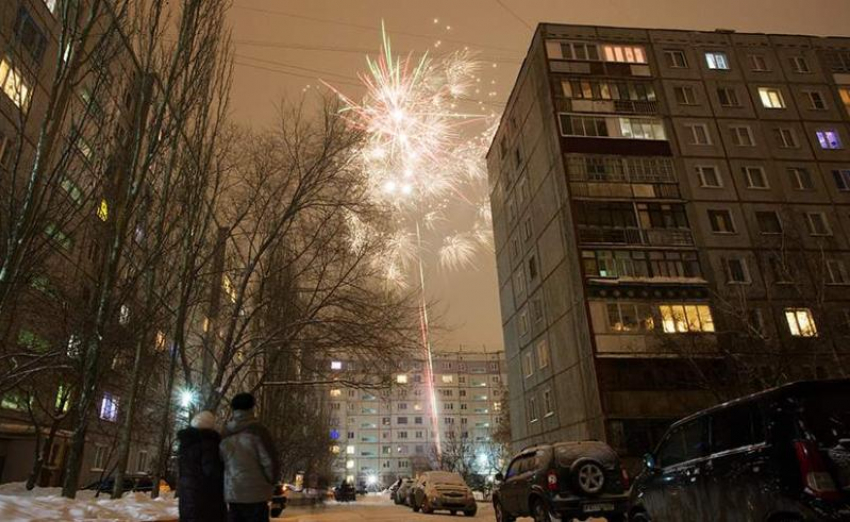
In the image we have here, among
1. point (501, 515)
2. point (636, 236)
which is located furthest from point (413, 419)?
point (501, 515)

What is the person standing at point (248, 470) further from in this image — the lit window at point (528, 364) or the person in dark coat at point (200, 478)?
the lit window at point (528, 364)

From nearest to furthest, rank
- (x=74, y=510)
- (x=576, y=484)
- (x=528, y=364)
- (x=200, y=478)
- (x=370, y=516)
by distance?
1. (x=200, y=478)
2. (x=74, y=510)
3. (x=576, y=484)
4. (x=370, y=516)
5. (x=528, y=364)

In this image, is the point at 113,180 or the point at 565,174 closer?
the point at 113,180

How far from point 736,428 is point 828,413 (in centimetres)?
101

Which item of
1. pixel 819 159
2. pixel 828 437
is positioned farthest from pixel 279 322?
pixel 819 159

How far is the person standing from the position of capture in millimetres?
5457

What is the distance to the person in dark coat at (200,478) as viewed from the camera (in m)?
5.34

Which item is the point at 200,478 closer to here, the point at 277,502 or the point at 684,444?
the point at 684,444

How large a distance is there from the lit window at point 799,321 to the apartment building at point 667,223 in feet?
0.29

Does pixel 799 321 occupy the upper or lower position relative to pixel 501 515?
upper

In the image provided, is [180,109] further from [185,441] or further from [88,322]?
[185,441]

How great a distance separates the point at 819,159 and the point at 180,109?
36.7 metres

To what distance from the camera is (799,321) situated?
29016mm

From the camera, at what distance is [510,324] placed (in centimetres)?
3981
